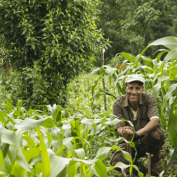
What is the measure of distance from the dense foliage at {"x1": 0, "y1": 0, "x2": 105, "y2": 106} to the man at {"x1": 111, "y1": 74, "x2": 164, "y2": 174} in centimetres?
163

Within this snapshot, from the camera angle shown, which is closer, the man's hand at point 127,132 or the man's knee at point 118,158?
the man's hand at point 127,132

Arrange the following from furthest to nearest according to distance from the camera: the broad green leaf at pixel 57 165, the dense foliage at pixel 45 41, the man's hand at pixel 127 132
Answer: the dense foliage at pixel 45 41 → the man's hand at pixel 127 132 → the broad green leaf at pixel 57 165

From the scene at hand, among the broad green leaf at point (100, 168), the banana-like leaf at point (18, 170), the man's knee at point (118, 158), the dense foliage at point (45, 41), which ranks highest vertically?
the dense foliage at point (45, 41)

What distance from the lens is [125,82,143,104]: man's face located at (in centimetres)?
236

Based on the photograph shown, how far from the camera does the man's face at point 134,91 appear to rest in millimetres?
2363

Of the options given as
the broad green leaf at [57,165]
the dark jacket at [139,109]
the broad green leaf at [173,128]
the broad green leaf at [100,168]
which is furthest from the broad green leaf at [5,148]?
the dark jacket at [139,109]

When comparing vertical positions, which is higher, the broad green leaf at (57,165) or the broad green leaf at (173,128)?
the broad green leaf at (57,165)

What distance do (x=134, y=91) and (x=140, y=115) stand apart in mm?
334

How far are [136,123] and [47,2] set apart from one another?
2466 mm

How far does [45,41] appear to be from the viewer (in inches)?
152

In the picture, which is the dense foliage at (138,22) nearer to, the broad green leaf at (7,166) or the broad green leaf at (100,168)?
the broad green leaf at (100,168)

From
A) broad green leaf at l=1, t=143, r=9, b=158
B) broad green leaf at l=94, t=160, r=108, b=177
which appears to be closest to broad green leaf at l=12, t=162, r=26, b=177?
broad green leaf at l=1, t=143, r=9, b=158

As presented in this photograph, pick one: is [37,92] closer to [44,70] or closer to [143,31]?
[44,70]

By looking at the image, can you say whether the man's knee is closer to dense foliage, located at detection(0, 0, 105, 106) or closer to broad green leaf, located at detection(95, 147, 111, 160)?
broad green leaf, located at detection(95, 147, 111, 160)
